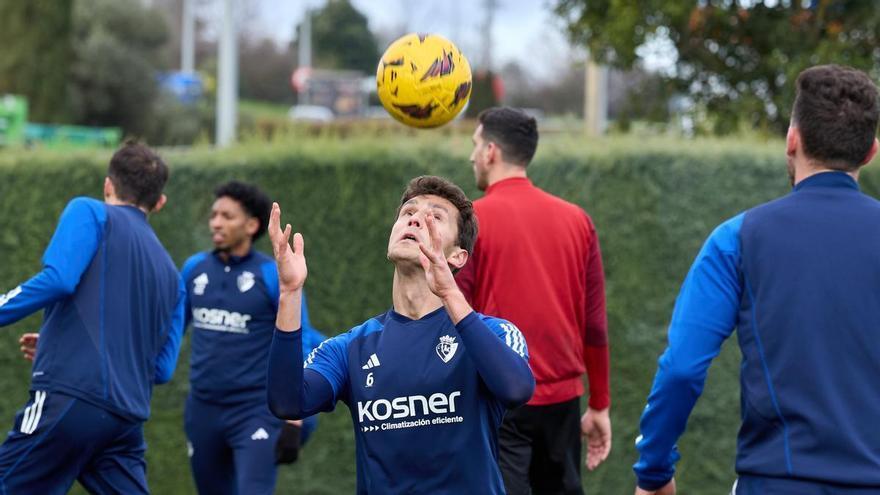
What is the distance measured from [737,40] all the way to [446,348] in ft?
28.4

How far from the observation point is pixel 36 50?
82.8 feet

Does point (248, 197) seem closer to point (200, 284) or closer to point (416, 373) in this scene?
point (200, 284)

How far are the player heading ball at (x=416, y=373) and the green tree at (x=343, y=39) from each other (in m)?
61.9

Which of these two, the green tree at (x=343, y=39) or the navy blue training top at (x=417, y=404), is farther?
the green tree at (x=343, y=39)

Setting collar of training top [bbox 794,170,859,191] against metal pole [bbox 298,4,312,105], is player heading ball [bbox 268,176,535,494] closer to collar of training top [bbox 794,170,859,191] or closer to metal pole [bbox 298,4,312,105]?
collar of training top [bbox 794,170,859,191]

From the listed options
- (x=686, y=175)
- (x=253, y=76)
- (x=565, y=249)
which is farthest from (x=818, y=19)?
(x=253, y=76)

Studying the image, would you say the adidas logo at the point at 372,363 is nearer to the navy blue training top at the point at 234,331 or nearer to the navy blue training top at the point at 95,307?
the navy blue training top at the point at 95,307

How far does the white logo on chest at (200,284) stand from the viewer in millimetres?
6766

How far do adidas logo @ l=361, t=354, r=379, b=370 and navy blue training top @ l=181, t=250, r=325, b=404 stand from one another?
2.94 m

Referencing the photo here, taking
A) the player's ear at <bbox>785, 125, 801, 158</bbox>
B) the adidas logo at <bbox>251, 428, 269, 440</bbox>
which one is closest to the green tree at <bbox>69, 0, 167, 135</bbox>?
the adidas logo at <bbox>251, 428, 269, 440</bbox>

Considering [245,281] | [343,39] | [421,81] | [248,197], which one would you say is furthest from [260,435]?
[343,39]

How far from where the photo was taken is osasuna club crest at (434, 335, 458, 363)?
360cm

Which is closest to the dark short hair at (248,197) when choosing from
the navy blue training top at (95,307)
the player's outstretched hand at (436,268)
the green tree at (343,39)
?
the navy blue training top at (95,307)

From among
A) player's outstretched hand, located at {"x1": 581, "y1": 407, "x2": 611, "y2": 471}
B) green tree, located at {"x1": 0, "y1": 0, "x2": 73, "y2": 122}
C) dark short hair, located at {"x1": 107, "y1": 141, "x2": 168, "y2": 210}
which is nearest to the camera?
dark short hair, located at {"x1": 107, "y1": 141, "x2": 168, "y2": 210}
